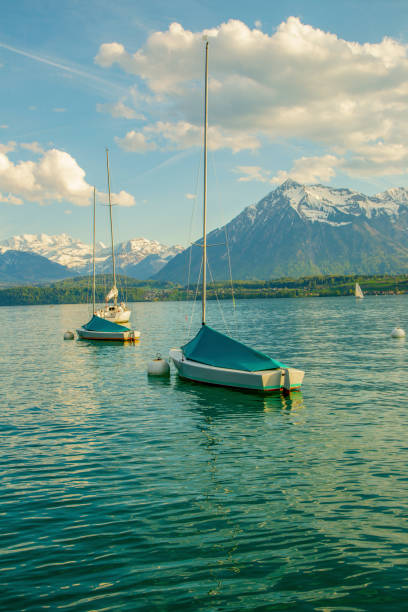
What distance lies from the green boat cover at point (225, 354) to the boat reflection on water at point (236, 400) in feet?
6.81

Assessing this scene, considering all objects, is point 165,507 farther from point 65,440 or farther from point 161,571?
point 65,440

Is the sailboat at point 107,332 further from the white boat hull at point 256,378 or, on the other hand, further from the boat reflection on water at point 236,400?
the white boat hull at point 256,378

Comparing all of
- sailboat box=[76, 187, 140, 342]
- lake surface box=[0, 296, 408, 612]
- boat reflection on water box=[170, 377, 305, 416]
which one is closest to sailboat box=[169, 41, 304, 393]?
boat reflection on water box=[170, 377, 305, 416]

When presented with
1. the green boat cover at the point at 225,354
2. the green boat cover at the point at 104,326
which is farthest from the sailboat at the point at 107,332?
the green boat cover at the point at 225,354

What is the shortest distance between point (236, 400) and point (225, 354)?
12.2 ft

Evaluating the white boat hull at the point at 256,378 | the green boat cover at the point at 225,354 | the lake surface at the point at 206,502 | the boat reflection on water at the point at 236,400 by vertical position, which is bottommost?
the boat reflection on water at the point at 236,400

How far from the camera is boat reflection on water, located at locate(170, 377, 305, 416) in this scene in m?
29.5

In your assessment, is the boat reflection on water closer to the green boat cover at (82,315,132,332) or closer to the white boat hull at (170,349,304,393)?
the white boat hull at (170,349,304,393)

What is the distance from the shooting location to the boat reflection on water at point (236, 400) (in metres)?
29.5

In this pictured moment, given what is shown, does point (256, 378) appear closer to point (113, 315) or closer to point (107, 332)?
point (107, 332)

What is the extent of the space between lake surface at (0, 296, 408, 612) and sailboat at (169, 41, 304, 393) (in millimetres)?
1210

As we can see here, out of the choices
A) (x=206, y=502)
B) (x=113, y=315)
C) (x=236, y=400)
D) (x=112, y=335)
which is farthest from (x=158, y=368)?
(x=113, y=315)

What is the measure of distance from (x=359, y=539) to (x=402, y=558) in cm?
124

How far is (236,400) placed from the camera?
3200cm
